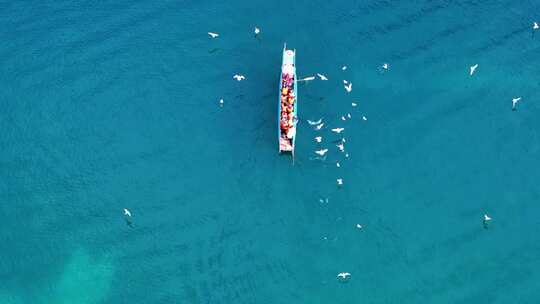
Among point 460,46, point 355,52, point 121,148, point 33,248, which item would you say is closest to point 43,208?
point 33,248

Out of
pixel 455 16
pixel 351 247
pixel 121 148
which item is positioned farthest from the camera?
pixel 455 16

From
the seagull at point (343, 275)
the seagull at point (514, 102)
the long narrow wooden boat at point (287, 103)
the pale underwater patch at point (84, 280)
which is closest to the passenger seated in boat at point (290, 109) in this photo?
the long narrow wooden boat at point (287, 103)

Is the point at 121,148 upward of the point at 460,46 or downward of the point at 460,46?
downward

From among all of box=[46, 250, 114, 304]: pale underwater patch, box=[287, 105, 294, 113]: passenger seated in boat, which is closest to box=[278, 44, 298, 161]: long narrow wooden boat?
box=[287, 105, 294, 113]: passenger seated in boat

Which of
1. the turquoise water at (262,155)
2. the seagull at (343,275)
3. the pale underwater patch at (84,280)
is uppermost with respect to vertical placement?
the turquoise water at (262,155)

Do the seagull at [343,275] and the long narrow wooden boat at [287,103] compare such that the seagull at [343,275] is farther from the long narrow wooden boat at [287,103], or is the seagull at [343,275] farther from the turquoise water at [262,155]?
the long narrow wooden boat at [287,103]

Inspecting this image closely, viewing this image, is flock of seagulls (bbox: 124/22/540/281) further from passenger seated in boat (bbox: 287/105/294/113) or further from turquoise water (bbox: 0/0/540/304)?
passenger seated in boat (bbox: 287/105/294/113)

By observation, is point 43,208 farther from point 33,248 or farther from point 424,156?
point 424,156

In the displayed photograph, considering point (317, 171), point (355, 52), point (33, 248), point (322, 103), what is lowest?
point (33, 248)

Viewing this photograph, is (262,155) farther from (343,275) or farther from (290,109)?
(343,275)
